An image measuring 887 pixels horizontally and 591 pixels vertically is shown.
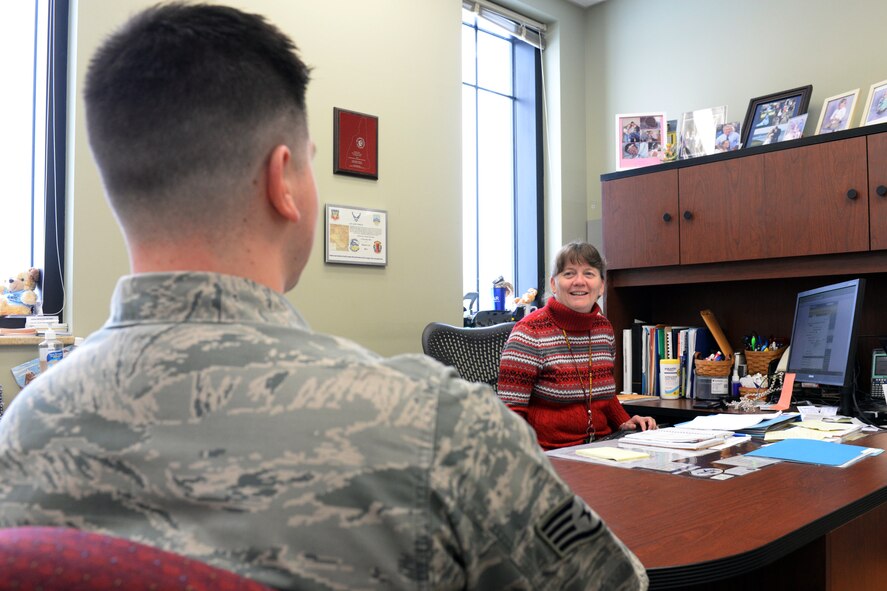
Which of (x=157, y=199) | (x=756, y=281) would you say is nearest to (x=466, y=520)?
(x=157, y=199)

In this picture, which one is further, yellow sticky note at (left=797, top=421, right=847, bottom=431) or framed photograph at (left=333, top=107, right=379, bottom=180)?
framed photograph at (left=333, top=107, right=379, bottom=180)

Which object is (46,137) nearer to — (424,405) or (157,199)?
(157,199)

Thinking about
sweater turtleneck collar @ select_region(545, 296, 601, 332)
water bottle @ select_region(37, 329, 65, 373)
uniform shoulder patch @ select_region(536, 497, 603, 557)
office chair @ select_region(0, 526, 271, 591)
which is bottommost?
uniform shoulder patch @ select_region(536, 497, 603, 557)

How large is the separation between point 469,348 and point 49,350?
4.52 ft

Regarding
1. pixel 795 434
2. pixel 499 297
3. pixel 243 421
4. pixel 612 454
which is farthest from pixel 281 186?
pixel 499 297

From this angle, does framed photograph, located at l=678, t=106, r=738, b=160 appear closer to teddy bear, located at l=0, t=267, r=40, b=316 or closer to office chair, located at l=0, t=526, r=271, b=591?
teddy bear, located at l=0, t=267, r=40, b=316

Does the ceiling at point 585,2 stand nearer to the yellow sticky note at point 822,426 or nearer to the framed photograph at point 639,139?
the framed photograph at point 639,139

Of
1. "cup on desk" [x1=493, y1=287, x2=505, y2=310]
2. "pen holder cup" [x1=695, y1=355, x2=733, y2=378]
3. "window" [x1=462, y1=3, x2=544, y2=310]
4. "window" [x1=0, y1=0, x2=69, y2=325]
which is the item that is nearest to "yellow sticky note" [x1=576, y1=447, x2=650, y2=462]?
"pen holder cup" [x1=695, y1=355, x2=733, y2=378]

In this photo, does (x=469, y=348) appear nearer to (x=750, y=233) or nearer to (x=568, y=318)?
(x=568, y=318)

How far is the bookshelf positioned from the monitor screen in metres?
0.22

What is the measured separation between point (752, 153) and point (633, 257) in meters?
0.69

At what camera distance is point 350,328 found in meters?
3.24

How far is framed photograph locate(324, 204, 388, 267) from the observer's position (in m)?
3.18

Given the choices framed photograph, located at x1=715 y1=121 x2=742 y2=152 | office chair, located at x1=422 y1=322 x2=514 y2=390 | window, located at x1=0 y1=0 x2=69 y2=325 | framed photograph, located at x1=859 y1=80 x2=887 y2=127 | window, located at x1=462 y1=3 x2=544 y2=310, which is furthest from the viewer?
window, located at x1=462 y1=3 x2=544 y2=310
